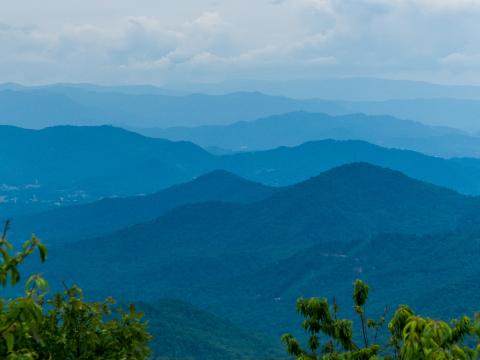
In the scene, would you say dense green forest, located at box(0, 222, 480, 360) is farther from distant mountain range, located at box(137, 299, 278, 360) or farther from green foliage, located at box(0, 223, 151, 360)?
distant mountain range, located at box(137, 299, 278, 360)

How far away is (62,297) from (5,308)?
510 centimetres

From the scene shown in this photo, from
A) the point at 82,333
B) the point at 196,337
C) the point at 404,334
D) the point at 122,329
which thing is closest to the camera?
the point at 404,334

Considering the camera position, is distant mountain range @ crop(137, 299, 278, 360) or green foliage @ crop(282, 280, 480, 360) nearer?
green foliage @ crop(282, 280, 480, 360)

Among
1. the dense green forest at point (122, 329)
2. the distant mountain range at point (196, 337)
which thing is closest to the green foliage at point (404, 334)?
the dense green forest at point (122, 329)

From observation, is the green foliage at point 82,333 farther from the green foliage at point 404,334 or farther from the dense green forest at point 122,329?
the green foliage at point 404,334

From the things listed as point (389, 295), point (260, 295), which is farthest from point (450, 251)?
point (260, 295)

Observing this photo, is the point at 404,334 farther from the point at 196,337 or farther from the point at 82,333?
the point at 196,337

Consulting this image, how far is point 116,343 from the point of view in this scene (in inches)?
714

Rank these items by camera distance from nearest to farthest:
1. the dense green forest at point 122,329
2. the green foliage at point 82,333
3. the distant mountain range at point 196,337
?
1. the dense green forest at point 122,329
2. the green foliage at point 82,333
3. the distant mountain range at point 196,337

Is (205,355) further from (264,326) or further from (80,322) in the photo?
(80,322)

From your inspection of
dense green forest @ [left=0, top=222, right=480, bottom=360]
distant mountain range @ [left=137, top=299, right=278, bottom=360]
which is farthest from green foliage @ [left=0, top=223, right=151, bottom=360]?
distant mountain range @ [left=137, top=299, right=278, bottom=360]

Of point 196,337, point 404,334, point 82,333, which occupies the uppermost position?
point 404,334

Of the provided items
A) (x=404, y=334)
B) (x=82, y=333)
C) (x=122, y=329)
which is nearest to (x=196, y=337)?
(x=122, y=329)

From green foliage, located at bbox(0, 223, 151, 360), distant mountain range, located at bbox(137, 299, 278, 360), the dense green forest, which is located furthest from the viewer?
distant mountain range, located at bbox(137, 299, 278, 360)
